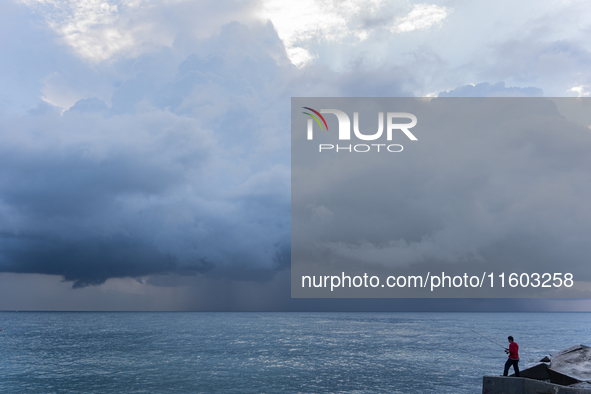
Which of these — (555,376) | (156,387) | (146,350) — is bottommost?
(146,350)

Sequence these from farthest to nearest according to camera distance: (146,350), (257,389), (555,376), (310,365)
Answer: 1. (146,350)
2. (310,365)
3. (257,389)
4. (555,376)

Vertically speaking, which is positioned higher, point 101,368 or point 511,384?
point 511,384

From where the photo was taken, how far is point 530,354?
163 feet

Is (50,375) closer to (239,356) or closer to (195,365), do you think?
(195,365)

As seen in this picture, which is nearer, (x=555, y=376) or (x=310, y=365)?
(x=555, y=376)

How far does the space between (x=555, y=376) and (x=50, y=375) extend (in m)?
40.8

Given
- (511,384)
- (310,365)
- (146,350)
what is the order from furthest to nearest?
(146,350), (310,365), (511,384)

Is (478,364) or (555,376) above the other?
(555,376)

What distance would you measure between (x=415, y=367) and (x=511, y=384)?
2045 centimetres

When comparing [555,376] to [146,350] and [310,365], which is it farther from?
[146,350]

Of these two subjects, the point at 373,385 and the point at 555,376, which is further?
the point at 373,385

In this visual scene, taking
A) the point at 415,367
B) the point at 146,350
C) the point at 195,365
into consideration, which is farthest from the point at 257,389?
the point at 146,350

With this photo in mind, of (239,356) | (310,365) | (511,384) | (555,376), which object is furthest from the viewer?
(239,356)

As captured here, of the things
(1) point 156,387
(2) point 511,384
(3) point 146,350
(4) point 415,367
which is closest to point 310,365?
(4) point 415,367
